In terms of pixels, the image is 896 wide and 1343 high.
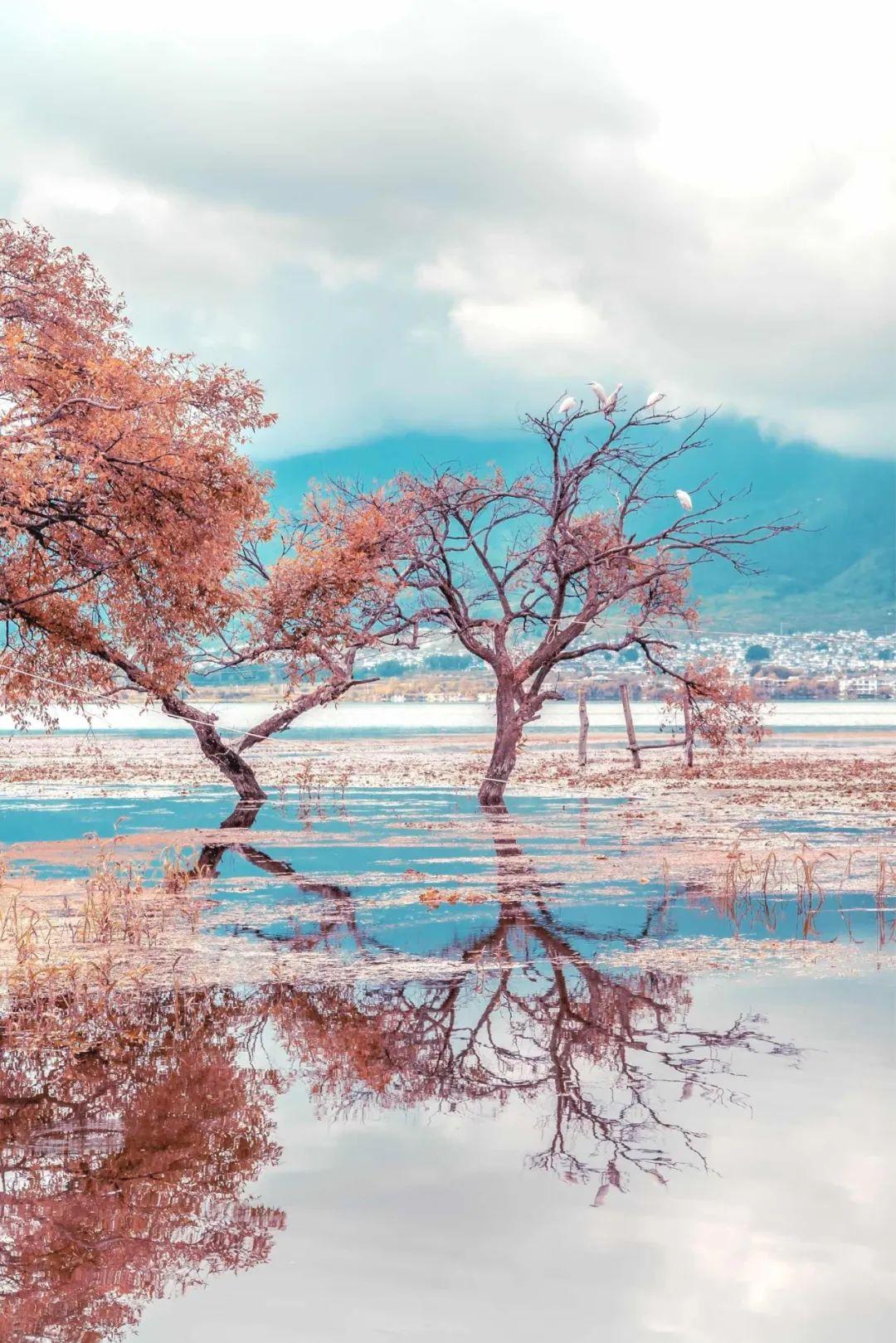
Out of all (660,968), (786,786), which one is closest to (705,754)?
(786,786)

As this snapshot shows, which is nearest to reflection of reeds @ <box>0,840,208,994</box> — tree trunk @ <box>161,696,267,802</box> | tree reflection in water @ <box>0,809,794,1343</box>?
tree reflection in water @ <box>0,809,794,1343</box>

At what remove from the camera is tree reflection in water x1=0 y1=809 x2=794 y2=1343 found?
6.49 m

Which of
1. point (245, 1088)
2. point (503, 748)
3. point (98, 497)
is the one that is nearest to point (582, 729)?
point (503, 748)

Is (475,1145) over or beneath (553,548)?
beneath

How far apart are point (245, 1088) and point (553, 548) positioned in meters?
23.3

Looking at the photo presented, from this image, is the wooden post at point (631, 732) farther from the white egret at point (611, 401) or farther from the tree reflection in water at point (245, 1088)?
the tree reflection in water at point (245, 1088)

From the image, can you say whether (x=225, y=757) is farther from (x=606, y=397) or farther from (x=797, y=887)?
(x=797, y=887)

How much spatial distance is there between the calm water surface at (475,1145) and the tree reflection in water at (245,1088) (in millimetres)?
26

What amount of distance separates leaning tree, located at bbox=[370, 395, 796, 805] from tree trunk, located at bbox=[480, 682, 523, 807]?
1.2 inches

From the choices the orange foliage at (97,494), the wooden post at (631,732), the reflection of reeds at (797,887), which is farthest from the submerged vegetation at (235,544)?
the reflection of reeds at (797,887)

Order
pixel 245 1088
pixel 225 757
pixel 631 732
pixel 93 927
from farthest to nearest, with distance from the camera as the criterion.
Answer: pixel 631 732, pixel 225 757, pixel 93 927, pixel 245 1088

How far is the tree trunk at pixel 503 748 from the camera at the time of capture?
3189 cm

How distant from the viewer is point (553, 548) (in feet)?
102

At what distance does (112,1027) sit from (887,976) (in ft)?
22.9
